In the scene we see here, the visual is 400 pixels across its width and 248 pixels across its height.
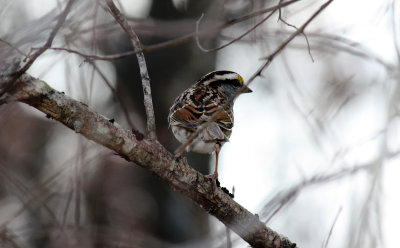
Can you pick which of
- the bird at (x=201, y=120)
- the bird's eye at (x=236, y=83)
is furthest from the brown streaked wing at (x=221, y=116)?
the bird's eye at (x=236, y=83)

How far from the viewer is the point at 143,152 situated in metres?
4.05

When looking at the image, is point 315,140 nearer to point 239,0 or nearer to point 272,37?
point 272,37

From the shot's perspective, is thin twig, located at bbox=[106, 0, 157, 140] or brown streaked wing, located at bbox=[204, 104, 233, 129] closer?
thin twig, located at bbox=[106, 0, 157, 140]

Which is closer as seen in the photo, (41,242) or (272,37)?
(272,37)

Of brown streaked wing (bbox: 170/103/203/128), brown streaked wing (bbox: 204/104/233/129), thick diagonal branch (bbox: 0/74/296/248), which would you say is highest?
brown streaked wing (bbox: 204/104/233/129)

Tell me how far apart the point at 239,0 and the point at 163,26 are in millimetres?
1476

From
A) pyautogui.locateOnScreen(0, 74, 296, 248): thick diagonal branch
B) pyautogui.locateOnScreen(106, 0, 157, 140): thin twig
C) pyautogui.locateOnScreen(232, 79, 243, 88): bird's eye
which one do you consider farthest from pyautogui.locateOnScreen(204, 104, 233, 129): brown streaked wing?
pyautogui.locateOnScreen(106, 0, 157, 140): thin twig

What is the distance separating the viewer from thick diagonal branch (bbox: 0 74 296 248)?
367 cm

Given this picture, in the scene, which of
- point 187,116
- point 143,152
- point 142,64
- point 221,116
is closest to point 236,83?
point 221,116

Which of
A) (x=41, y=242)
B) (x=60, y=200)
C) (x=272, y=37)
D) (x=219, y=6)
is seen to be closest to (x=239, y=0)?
(x=272, y=37)

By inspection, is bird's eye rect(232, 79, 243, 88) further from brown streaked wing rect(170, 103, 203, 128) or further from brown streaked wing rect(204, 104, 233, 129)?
brown streaked wing rect(170, 103, 203, 128)

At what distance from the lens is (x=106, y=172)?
9367 millimetres

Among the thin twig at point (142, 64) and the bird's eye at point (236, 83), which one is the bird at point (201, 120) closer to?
the bird's eye at point (236, 83)

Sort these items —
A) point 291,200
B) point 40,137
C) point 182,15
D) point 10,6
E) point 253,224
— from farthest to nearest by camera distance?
point 40,137 < point 182,15 < point 253,224 < point 291,200 < point 10,6
